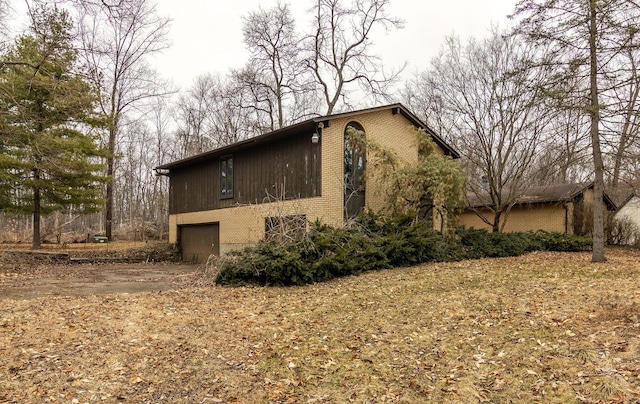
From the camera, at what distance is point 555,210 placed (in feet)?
67.0

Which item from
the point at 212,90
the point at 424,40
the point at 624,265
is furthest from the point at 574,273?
the point at 212,90

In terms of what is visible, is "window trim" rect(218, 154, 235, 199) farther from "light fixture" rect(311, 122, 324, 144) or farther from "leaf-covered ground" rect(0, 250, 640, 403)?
"leaf-covered ground" rect(0, 250, 640, 403)

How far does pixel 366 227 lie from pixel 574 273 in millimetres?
5280

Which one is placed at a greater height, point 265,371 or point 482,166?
point 482,166

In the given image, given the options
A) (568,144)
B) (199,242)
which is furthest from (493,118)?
(199,242)

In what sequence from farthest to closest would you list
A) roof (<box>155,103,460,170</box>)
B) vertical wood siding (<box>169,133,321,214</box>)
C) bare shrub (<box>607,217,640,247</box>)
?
1. bare shrub (<box>607,217,640,247</box>)
2. vertical wood siding (<box>169,133,321,214</box>)
3. roof (<box>155,103,460,170</box>)

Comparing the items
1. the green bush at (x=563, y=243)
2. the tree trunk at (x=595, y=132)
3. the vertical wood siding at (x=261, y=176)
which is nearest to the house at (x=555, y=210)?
the green bush at (x=563, y=243)

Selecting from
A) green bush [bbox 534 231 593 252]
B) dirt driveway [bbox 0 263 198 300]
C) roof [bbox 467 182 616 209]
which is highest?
roof [bbox 467 182 616 209]

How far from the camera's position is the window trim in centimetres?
1725

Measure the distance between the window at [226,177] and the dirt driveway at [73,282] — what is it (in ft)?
15.3

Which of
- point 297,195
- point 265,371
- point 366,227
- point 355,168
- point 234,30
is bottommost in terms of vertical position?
point 265,371

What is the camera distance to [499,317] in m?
5.96

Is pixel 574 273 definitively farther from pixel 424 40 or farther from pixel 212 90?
pixel 212 90

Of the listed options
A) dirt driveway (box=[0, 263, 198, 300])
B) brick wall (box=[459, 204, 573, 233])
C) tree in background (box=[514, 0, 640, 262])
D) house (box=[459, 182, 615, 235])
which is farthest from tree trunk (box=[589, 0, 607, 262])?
dirt driveway (box=[0, 263, 198, 300])
